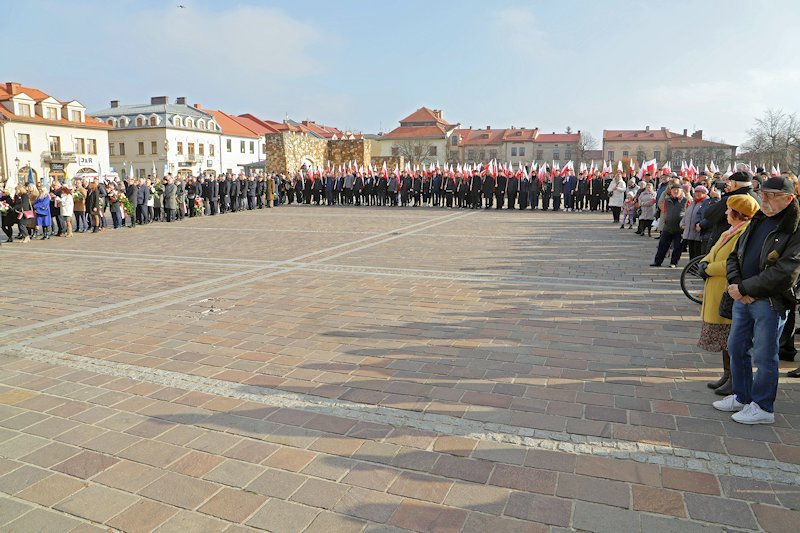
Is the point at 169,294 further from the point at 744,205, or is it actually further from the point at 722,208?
the point at 722,208

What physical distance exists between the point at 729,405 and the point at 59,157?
58.7m

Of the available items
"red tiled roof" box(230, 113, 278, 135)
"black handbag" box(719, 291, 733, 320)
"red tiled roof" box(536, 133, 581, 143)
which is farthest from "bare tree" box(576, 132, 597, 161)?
"black handbag" box(719, 291, 733, 320)

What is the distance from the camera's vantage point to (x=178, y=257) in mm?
12188

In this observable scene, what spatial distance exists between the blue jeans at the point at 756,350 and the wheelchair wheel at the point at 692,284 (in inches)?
142

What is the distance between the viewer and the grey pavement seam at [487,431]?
3480 millimetres

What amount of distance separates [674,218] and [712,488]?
7932 mm

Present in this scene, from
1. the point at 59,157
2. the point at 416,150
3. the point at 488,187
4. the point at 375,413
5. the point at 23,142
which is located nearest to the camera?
the point at 375,413

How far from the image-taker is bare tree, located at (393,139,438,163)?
3274 inches

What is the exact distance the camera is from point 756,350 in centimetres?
411

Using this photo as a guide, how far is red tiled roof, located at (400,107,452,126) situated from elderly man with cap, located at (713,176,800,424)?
290ft

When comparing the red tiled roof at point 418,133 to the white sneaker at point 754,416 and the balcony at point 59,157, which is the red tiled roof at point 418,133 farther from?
the white sneaker at point 754,416

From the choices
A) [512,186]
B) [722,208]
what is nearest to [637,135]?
[512,186]

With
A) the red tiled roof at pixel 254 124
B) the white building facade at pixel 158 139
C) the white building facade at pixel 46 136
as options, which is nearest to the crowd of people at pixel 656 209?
the white building facade at pixel 46 136

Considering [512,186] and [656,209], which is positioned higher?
[512,186]
